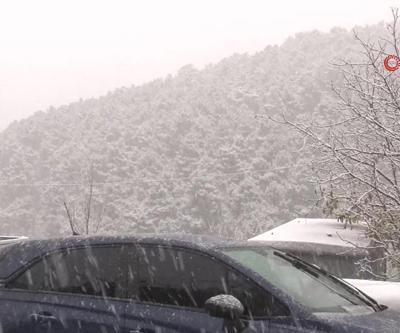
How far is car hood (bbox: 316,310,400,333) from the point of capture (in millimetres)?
3576

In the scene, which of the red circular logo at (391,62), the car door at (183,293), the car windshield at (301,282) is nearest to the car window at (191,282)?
the car door at (183,293)

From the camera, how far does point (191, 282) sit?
406 centimetres

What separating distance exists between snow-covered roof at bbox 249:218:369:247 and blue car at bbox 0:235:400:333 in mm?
9620

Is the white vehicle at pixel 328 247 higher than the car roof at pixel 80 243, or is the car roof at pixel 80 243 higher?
the car roof at pixel 80 243

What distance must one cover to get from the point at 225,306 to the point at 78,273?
136 centimetres

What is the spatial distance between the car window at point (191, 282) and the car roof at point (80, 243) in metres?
0.07

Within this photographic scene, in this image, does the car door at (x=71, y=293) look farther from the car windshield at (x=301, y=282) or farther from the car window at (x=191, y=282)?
the car windshield at (x=301, y=282)

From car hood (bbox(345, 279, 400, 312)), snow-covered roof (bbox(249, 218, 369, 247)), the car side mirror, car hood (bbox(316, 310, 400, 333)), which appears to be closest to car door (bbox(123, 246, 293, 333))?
the car side mirror

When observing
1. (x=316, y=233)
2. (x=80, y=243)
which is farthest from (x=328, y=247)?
(x=80, y=243)

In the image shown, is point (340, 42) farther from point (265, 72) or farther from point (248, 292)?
point (248, 292)

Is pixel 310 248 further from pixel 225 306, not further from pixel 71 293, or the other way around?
pixel 225 306

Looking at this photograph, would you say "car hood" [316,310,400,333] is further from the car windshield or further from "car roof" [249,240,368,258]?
"car roof" [249,240,368,258]

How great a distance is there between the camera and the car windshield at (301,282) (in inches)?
153

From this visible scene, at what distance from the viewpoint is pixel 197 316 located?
3922 mm
